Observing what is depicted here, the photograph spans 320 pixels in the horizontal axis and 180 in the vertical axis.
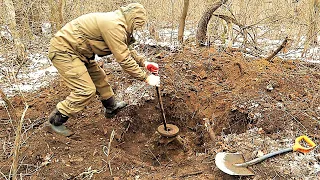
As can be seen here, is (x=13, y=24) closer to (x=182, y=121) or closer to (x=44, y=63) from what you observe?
(x=44, y=63)

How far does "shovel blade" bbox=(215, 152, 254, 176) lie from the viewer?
8.84ft

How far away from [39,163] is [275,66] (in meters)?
3.98

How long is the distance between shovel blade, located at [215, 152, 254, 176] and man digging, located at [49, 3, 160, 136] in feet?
3.69

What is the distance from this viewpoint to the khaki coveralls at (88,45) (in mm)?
3008

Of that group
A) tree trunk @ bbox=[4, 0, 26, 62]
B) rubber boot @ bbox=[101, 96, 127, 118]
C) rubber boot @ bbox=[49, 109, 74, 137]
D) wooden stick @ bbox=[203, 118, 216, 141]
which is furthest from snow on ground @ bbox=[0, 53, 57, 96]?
wooden stick @ bbox=[203, 118, 216, 141]

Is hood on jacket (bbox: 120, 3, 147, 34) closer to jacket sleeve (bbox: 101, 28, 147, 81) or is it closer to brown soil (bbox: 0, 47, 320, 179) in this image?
jacket sleeve (bbox: 101, 28, 147, 81)

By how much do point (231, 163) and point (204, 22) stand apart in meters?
3.89

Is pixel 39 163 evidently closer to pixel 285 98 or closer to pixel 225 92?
pixel 225 92

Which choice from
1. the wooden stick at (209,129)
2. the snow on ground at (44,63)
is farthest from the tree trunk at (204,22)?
the wooden stick at (209,129)

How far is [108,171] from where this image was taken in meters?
3.02

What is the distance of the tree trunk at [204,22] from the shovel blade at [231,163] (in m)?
3.67

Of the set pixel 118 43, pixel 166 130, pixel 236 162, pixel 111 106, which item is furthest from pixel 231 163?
pixel 111 106

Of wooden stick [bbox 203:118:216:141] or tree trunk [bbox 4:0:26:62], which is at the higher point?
tree trunk [bbox 4:0:26:62]

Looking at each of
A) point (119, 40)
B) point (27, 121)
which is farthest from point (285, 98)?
→ point (27, 121)
